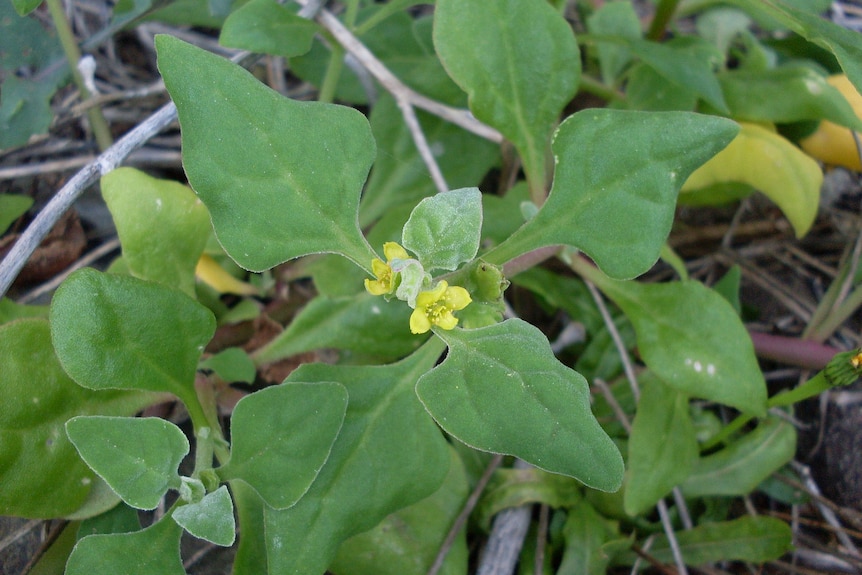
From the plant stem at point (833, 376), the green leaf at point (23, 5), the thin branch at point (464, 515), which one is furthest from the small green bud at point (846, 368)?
the green leaf at point (23, 5)

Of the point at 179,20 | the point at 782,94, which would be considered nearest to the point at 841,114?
the point at 782,94

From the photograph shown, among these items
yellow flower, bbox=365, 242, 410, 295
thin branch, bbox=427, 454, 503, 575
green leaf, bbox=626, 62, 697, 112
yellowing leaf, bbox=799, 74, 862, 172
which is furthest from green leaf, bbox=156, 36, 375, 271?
yellowing leaf, bbox=799, 74, 862, 172

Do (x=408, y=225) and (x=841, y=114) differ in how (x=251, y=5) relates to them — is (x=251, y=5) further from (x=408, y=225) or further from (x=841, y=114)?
(x=841, y=114)

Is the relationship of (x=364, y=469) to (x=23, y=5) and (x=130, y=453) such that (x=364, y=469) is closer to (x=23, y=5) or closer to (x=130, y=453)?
(x=130, y=453)

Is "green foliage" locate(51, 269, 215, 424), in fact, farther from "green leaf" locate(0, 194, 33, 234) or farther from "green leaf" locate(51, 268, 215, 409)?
"green leaf" locate(0, 194, 33, 234)

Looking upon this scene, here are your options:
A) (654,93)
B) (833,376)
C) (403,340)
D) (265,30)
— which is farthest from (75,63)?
(833,376)

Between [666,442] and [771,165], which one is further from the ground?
[771,165]
